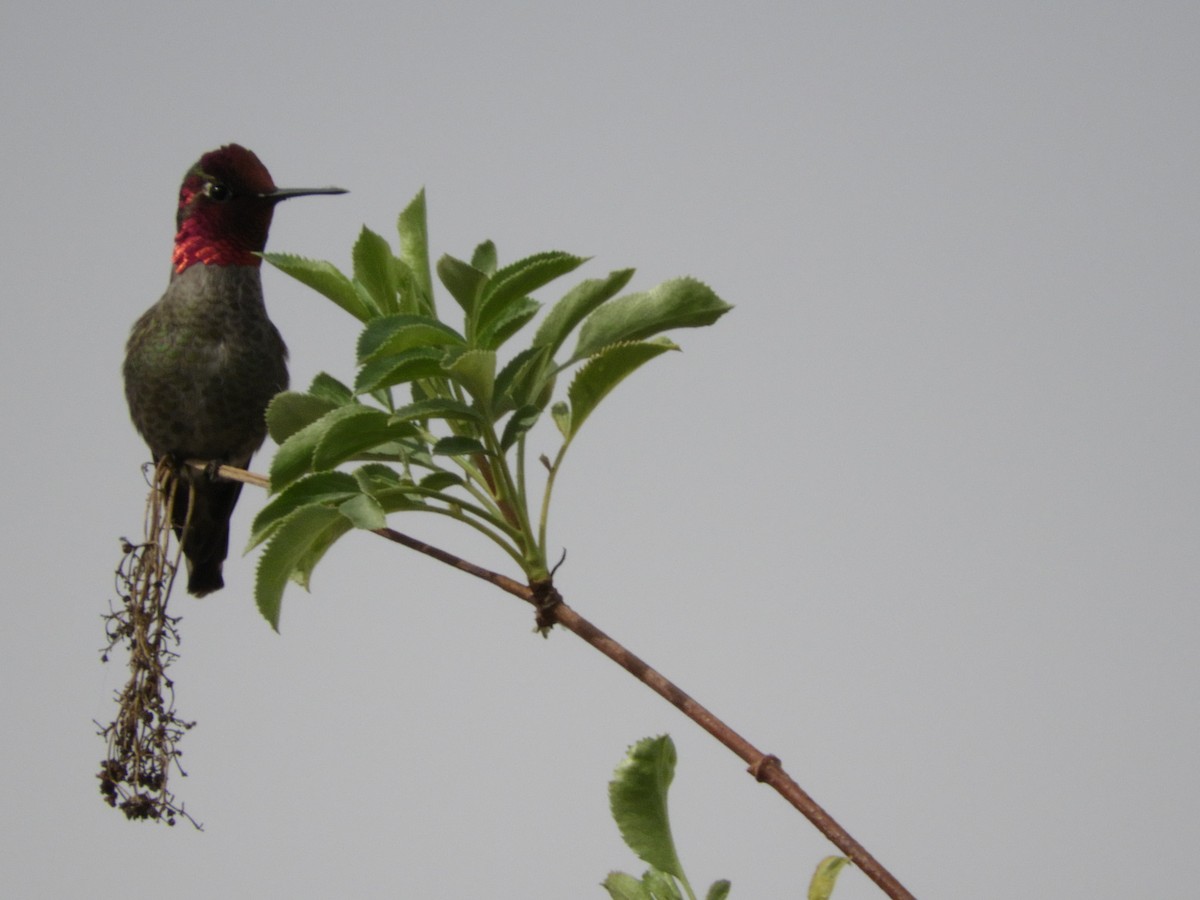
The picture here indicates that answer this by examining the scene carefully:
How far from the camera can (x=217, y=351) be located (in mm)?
4848

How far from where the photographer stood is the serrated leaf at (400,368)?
1.73 meters

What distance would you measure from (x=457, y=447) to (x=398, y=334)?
18 centimetres

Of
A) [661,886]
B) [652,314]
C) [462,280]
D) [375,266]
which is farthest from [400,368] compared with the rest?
[661,886]

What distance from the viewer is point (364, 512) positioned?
164 centimetres

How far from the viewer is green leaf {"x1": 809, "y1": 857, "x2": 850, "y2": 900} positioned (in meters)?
1.43

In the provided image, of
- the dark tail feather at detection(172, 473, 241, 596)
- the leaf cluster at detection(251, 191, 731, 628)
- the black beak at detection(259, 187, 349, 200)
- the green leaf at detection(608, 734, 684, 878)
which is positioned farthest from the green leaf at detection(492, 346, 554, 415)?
the dark tail feather at detection(172, 473, 241, 596)

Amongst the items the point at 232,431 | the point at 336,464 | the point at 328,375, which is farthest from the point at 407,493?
the point at 232,431

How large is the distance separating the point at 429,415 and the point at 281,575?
325 millimetres

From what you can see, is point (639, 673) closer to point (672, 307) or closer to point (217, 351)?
point (672, 307)

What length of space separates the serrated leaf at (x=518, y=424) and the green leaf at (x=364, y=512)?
8.2 inches

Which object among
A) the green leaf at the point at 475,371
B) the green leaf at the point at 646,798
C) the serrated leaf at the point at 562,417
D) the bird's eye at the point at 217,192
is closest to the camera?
the green leaf at the point at 646,798

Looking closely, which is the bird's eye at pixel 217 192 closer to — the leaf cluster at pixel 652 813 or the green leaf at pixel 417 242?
the green leaf at pixel 417 242

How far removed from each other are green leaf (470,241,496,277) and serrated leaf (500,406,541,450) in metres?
0.35

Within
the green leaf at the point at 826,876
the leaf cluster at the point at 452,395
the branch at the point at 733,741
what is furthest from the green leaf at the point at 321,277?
the green leaf at the point at 826,876
